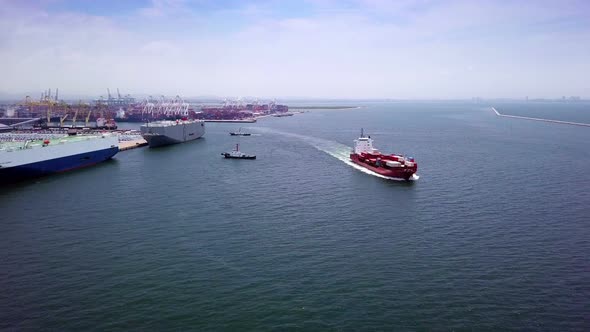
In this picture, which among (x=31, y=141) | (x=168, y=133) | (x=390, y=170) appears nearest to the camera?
(x=390, y=170)

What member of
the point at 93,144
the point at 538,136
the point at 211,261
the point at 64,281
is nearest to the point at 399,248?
the point at 211,261

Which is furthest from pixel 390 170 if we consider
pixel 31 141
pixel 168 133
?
pixel 168 133

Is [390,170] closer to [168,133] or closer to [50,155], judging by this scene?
[50,155]

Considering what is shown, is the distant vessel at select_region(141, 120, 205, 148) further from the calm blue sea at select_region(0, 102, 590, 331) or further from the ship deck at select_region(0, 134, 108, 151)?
the calm blue sea at select_region(0, 102, 590, 331)

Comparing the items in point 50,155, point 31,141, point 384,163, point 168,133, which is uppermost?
point 31,141

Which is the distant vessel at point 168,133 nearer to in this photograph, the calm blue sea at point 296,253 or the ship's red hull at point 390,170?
the calm blue sea at point 296,253

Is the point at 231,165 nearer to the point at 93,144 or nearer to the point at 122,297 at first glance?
the point at 93,144
